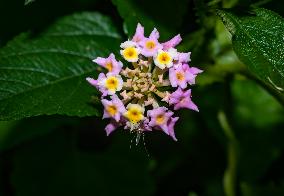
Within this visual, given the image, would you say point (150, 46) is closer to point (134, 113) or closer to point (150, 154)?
point (134, 113)

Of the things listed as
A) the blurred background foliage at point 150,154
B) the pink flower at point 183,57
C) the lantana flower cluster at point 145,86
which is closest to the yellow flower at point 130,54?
the lantana flower cluster at point 145,86

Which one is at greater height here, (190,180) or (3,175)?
(3,175)

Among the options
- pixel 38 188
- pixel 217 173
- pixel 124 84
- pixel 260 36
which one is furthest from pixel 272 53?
pixel 38 188

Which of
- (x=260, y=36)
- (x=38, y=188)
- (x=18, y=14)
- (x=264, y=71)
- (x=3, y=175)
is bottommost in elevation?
(x=264, y=71)

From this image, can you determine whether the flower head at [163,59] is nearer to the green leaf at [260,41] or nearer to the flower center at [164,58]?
the flower center at [164,58]

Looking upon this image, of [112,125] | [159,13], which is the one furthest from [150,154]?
[112,125]

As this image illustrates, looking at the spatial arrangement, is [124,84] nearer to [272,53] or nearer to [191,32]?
[272,53]

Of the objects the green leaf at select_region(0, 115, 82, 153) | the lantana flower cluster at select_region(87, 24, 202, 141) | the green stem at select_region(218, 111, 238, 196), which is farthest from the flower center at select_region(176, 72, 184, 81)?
the green leaf at select_region(0, 115, 82, 153)
